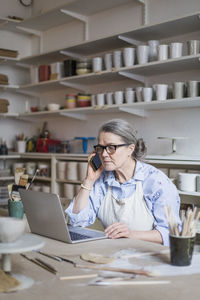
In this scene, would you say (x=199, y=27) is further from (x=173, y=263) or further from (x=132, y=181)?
(x=173, y=263)

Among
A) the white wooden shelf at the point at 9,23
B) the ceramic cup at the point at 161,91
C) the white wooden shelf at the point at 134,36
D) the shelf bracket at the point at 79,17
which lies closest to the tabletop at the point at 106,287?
the ceramic cup at the point at 161,91

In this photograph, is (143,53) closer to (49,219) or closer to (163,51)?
(163,51)

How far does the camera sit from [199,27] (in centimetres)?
327

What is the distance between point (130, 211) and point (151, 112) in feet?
6.04

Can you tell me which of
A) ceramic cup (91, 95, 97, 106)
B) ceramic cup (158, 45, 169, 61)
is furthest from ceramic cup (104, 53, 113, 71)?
ceramic cup (158, 45, 169, 61)

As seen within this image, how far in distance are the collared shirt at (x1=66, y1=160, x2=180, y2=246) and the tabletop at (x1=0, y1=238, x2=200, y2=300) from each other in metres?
0.38

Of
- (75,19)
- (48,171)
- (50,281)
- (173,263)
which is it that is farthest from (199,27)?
(50,281)

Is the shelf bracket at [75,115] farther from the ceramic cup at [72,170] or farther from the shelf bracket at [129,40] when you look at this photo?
the shelf bracket at [129,40]

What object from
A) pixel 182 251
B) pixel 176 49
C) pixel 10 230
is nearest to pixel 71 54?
pixel 176 49

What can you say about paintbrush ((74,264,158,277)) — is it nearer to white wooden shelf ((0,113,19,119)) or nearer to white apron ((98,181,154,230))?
white apron ((98,181,154,230))

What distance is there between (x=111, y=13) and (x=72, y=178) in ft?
5.40

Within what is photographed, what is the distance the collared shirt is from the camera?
196 centimetres

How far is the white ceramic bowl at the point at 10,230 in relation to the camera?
110cm

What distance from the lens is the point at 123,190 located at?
2096mm
